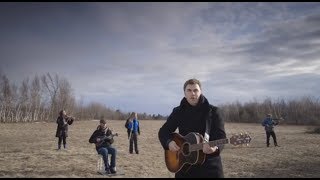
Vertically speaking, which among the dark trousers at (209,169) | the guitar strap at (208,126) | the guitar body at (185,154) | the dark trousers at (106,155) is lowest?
the dark trousers at (106,155)

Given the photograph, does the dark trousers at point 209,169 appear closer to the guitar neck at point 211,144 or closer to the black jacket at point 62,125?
the guitar neck at point 211,144

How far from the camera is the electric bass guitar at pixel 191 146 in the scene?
487cm

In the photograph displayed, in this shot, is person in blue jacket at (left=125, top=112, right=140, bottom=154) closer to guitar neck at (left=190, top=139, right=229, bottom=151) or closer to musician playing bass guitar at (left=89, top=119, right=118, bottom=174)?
musician playing bass guitar at (left=89, top=119, right=118, bottom=174)

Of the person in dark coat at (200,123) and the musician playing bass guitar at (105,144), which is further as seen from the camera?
the musician playing bass guitar at (105,144)

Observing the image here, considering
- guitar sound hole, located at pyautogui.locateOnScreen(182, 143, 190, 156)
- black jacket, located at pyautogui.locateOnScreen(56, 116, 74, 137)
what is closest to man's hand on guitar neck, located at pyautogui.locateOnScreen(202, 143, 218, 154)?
guitar sound hole, located at pyautogui.locateOnScreen(182, 143, 190, 156)

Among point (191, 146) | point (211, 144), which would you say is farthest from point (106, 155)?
point (211, 144)

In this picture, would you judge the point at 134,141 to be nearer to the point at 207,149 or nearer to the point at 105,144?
the point at 105,144

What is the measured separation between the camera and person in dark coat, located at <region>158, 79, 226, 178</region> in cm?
478

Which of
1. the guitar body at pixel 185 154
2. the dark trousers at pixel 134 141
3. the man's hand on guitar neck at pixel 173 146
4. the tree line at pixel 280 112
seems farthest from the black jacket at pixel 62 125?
the tree line at pixel 280 112

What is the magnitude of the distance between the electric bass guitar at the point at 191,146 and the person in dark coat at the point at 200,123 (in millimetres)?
65

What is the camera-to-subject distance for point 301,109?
60.5m

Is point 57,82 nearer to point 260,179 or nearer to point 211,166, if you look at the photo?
point 260,179

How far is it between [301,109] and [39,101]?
148 feet

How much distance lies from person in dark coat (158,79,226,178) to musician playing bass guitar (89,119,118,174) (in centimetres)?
727
